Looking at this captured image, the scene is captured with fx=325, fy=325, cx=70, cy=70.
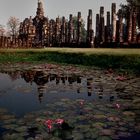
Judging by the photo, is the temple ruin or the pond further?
the temple ruin

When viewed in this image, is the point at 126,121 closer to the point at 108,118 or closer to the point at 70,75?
the point at 108,118

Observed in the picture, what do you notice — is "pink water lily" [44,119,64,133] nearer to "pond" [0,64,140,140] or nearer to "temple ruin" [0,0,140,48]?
"pond" [0,64,140,140]

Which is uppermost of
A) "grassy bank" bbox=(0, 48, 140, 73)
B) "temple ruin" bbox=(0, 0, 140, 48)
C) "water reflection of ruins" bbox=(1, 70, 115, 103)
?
"temple ruin" bbox=(0, 0, 140, 48)

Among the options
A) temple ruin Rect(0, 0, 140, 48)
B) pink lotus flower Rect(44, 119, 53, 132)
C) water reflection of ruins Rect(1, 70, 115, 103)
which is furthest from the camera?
temple ruin Rect(0, 0, 140, 48)

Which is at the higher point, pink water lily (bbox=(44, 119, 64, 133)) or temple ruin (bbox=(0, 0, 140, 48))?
temple ruin (bbox=(0, 0, 140, 48))

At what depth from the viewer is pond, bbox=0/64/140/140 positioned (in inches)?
209

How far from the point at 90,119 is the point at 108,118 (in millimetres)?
351

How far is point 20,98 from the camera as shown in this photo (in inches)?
326

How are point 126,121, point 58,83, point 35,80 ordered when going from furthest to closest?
point 35,80 → point 58,83 → point 126,121

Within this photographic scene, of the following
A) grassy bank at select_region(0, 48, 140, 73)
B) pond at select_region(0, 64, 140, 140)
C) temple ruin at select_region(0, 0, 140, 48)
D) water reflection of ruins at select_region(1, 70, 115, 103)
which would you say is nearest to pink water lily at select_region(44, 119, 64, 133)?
pond at select_region(0, 64, 140, 140)

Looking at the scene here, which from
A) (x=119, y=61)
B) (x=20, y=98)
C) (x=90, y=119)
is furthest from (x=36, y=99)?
(x=119, y=61)

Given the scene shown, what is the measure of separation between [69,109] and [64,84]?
390 centimetres

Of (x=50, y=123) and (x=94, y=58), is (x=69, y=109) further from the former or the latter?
(x=94, y=58)

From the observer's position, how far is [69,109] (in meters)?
6.94
